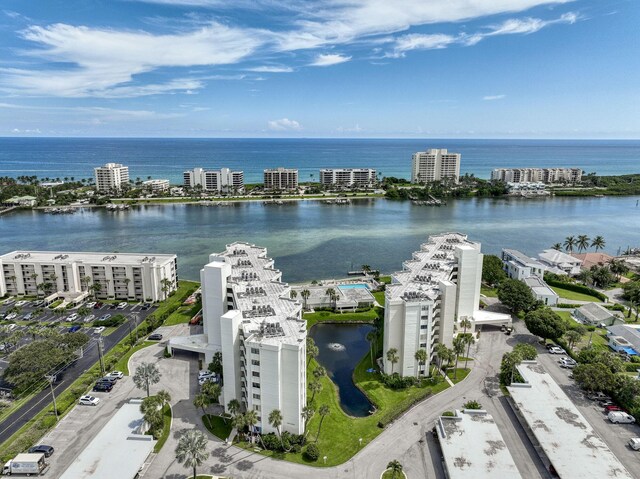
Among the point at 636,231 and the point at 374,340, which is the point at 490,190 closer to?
the point at 636,231

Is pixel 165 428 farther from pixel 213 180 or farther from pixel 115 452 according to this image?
pixel 213 180

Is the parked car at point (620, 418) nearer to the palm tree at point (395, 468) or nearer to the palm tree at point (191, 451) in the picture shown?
the palm tree at point (395, 468)

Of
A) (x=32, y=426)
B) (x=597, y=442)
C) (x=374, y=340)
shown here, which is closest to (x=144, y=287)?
(x=32, y=426)

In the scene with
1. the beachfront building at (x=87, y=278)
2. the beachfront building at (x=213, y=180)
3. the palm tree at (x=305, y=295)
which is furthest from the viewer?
the beachfront building at (x=213, y=180)

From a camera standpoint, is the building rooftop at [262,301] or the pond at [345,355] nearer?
the building rooftop at [262,301]

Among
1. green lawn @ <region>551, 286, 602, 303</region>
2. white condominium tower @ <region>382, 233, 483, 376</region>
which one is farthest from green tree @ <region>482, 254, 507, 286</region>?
white condominium tower @ <region>382, 233, 483, 376</region>

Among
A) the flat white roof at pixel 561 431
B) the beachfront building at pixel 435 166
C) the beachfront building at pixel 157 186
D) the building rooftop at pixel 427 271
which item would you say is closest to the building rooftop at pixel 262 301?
the building rooftop at pixel 427 271

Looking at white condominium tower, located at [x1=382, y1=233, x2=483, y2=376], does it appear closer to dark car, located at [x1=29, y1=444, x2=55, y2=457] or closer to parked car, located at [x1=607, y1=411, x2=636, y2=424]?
parked car, located at [x1=607, y1=411, x2=636, y2=424]

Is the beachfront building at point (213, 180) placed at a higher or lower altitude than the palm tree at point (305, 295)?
higher
